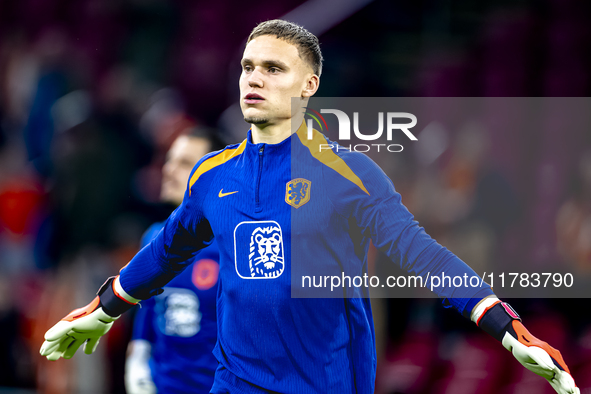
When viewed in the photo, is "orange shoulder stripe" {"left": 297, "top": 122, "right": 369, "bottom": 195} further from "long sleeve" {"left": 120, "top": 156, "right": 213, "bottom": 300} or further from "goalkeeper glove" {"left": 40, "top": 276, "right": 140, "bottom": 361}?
"goalkeeper glove" {"left": 40, "top": 276, "right": 140, "bottom": 361}

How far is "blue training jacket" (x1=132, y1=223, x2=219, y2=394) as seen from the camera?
12.1ft

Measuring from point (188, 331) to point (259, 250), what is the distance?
1431 millimetres

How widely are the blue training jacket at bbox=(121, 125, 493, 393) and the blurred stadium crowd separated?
2.81 m

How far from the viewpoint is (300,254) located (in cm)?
242

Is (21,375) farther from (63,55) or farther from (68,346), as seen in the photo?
(68,346)

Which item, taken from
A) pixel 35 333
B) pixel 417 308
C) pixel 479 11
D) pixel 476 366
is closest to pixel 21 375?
pixel 35 333

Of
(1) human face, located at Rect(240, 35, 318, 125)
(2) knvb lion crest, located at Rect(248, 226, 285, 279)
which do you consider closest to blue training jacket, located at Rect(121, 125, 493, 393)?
(2) knvb lion crest, located at Rect(248, 226, 285, 279)

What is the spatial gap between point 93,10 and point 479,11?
4490mm

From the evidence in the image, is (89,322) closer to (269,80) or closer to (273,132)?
(273,132)

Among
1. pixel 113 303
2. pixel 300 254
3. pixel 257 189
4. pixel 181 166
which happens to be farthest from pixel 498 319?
pixel 181 166

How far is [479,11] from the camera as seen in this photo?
6.77m

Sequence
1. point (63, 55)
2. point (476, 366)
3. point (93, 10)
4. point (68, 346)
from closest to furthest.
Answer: point (68, 346) < point (476, 366) < point (63, 55) < point (93, 10)

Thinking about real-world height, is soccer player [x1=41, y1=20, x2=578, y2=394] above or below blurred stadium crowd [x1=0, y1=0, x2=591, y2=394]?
below

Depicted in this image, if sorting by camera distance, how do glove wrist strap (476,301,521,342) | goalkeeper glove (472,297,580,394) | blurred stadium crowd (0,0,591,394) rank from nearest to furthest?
goalkeeper glove (472,297,580,394) → glove wrist strap (476,301,521,342) → blurred stadium crowd (0,0,591,394)
